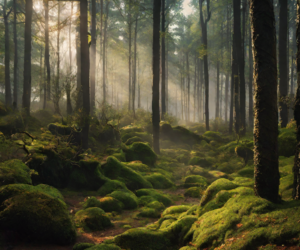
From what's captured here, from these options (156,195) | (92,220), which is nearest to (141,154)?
(156,195)

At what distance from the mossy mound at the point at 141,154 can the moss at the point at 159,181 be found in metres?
2.03

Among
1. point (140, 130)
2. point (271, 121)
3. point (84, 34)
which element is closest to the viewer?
point (271, 121)

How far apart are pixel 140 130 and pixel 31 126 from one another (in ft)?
25.7

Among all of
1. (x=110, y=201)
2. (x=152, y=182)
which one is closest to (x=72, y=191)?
(x=110, y=201)

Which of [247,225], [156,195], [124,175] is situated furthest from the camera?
[124,175]

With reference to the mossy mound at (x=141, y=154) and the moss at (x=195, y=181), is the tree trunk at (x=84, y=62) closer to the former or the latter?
the mossy mound at (x=141, y=154)

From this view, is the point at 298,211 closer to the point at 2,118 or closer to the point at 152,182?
the point at 152,182

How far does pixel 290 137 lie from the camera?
1093cm

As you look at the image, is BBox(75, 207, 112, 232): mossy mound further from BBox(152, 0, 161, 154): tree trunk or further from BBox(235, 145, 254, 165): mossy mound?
BBox(235, 145, 254, 165): mossy mound

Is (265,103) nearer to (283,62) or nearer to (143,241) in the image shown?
(143,241)

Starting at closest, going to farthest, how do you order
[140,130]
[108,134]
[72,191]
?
[72,191] < [108,134] < [140,130]

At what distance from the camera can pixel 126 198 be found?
320 inches

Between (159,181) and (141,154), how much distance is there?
9.40ft

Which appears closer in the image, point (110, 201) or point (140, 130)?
point (110, 201)
